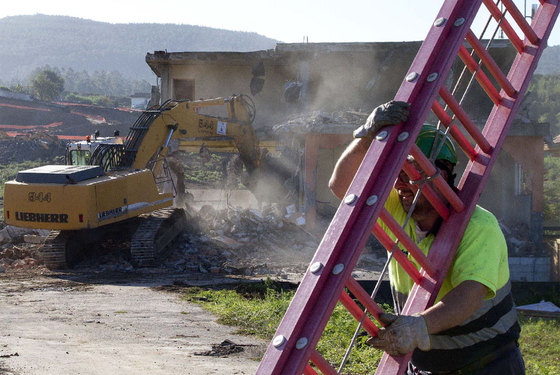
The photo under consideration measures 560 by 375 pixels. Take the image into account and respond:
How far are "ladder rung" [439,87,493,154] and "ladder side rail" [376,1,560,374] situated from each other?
57 mm

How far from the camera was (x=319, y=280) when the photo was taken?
8.24 ft

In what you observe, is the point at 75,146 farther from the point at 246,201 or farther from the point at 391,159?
the point at 391,159

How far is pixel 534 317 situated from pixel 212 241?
8.95 metres

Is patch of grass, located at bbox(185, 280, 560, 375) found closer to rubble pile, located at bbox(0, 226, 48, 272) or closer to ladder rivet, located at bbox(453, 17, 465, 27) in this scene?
ladder rivet, located at bbox(453, 17, 465, 27)

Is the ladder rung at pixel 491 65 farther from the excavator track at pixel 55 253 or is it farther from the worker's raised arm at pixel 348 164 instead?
the excavator track at pixel 55 253

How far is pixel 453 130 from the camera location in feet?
10.8

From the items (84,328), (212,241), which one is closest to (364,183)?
(84,328)

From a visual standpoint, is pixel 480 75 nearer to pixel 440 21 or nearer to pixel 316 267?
pixel 440 21

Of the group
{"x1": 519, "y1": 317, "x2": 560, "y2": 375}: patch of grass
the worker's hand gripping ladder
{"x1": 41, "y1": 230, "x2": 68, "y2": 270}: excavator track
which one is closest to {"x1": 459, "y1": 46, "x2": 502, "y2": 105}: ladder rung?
the worker's hand gripping ladder

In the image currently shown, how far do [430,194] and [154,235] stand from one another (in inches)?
497

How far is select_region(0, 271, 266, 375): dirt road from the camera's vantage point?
6.87 m

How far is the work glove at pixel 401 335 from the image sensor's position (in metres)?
2.76

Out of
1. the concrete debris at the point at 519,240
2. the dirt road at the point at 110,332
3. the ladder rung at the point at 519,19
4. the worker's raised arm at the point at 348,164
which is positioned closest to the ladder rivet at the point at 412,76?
the worker's raised arm at the point at 348,164

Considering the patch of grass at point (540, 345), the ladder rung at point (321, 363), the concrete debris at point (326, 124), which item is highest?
the ladder rung at point (321, 363)
